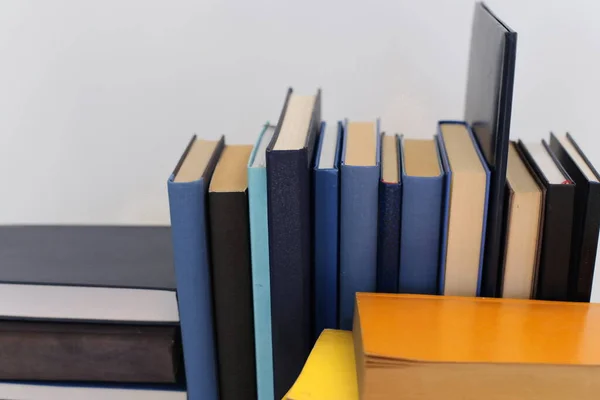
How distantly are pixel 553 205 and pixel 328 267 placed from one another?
18cm

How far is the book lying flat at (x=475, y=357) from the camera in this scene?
386 mm

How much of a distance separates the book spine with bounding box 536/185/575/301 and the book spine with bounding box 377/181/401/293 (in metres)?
0.11

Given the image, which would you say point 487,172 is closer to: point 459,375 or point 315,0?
point 459,375

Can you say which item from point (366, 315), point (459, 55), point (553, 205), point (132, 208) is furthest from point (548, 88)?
point (132, 208)

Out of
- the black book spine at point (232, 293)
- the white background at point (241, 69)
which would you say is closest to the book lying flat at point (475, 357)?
the black book spine at point (232, 293)

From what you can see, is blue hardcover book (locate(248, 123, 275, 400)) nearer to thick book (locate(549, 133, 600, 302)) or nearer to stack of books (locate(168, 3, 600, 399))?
stack of books (locate(168, 3, 600, 399))

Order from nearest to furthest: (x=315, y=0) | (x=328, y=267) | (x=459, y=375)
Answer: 1. (x=459, y=375)
2. (x=328, y=267)
3. (x=315, y=0)

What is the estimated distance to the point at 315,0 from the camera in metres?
0.66

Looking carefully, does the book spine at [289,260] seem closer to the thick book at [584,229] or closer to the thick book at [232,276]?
the thick book at [232,276]

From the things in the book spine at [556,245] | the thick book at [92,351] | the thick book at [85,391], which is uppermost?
the book spine at [556,245]

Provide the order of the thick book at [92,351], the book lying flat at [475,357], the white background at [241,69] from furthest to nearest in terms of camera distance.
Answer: the white background at [241,69], the thick book at [92,351], the book lying flat at [475,357]

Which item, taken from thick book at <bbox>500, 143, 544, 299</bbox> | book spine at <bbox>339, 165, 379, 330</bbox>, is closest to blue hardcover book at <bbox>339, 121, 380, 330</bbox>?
book spine at <bbox>339, 165, 379, 330</bbox>

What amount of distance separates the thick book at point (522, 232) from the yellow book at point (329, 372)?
0.44 feet

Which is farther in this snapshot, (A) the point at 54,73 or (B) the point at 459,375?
(A) the point at 54,73
